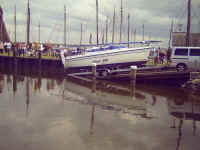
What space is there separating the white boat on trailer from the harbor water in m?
5.87

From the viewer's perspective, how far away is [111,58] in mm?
15773

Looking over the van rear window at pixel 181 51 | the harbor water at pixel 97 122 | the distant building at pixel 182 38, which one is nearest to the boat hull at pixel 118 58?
the van rear window at pixel 181 51

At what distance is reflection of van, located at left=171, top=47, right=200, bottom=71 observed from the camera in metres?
13.1

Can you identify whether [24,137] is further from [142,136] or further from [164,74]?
[164,74]

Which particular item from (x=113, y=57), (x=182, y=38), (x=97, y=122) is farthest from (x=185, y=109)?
(x=182, y=38)

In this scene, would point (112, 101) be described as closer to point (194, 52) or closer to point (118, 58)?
point (118, 58)

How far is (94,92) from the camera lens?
11062 millimetres

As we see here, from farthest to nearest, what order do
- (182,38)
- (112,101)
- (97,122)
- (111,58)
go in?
(182,38) < (111,58) < (112,101) < (97,122)

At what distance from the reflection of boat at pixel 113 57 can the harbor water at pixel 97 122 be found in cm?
586

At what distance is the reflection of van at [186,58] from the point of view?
13.1 meters

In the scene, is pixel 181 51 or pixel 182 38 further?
pixel 182 38

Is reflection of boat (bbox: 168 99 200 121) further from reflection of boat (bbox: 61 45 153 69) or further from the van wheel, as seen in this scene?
reflection of boat (bbox: 61 45 153 69)

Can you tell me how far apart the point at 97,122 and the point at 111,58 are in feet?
32.5

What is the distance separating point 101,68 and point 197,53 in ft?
24.6
